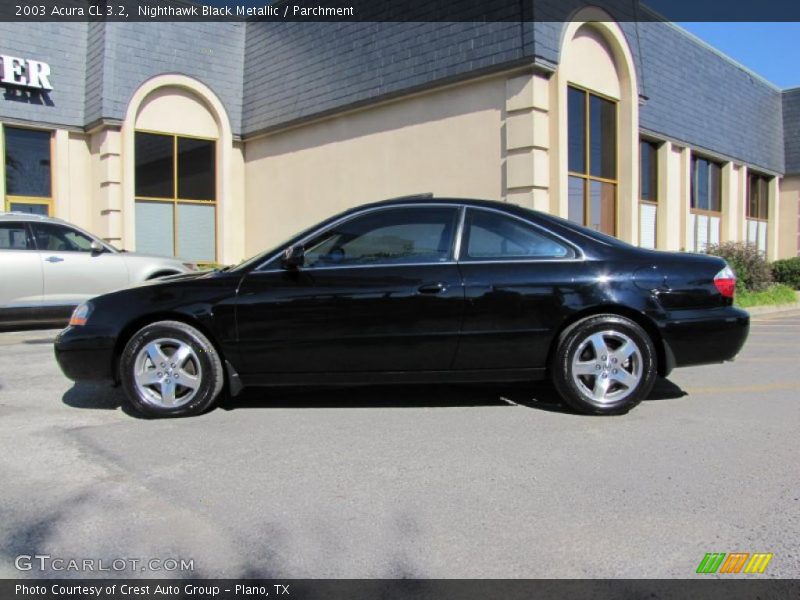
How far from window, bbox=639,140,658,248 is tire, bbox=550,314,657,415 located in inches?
500

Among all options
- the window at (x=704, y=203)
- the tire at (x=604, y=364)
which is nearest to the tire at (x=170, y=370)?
the tire at (x=604, y=364)

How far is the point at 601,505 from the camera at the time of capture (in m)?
3.36

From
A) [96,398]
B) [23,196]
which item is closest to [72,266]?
[96,398]

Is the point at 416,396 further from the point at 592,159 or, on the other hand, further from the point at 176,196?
the point at 176,196

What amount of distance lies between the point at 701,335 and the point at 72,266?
842cm

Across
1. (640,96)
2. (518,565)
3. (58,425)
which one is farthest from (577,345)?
(640,96)

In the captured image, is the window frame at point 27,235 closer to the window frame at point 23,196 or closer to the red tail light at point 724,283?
the window frame at point 23,196

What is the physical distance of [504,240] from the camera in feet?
16.8

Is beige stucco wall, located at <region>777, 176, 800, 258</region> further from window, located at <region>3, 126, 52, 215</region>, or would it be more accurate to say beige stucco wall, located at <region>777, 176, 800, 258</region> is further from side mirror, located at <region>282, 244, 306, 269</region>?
side mirror, located at <region>282, 244, 306, 269</region>

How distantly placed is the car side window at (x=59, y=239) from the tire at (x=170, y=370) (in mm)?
5580

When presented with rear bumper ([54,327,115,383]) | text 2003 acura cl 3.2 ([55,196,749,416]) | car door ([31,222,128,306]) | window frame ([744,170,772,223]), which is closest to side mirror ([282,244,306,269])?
text 2003 acura cl 3.2 ([55,196,749,416])

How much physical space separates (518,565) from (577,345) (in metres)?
2.40

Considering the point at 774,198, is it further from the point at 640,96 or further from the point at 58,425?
the point at 58,425

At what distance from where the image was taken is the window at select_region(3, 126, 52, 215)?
1513cm
